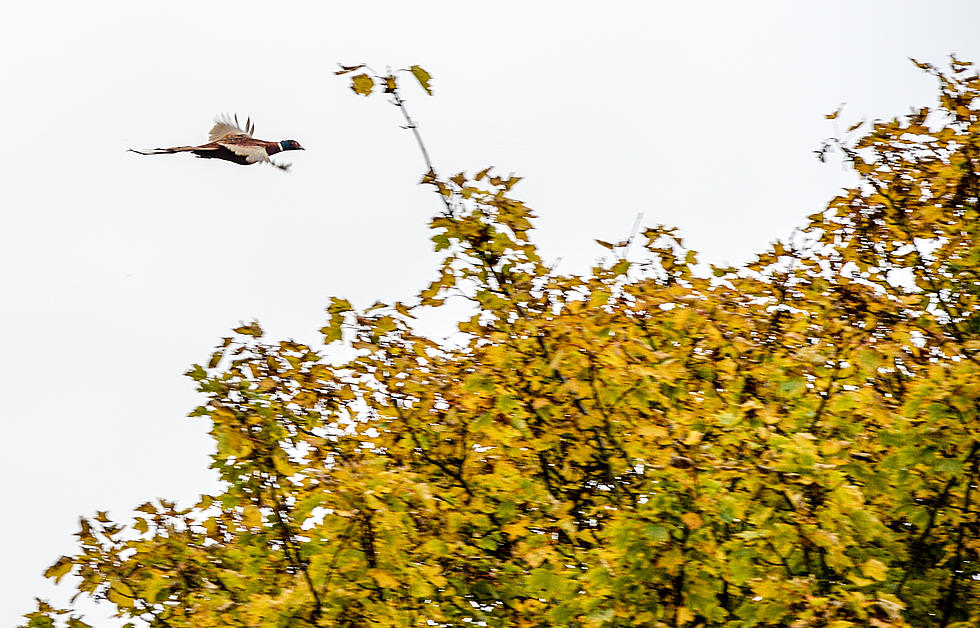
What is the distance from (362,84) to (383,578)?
9.28 feet

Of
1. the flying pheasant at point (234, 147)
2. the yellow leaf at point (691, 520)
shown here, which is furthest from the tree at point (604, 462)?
the flying pheasant at point (234, 147)

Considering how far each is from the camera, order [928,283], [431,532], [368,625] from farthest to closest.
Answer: [928,283]
[431,532]
[368,625]

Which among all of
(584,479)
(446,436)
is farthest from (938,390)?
(446,436)

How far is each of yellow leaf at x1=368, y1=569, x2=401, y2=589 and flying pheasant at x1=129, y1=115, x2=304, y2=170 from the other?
12.9 ft

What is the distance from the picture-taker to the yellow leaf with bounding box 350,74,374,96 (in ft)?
21.6

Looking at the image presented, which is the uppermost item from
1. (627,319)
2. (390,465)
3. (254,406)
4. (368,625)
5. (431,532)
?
(627,319)

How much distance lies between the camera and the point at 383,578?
5434 millimetres

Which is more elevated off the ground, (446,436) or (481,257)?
(481,257)

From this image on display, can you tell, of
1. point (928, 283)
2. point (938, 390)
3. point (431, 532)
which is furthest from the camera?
point (928, 283)

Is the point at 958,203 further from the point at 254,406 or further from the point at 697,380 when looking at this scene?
the point at 254,406

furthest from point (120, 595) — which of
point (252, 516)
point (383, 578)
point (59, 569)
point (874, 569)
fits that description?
point (874, 569)

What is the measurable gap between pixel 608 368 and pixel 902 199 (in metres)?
3.96

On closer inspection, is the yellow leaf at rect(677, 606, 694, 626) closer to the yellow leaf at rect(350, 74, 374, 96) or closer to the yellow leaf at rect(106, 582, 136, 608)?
the yellow leaf at rect(350, 74, 374, 96)

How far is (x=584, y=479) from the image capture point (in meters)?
6.76
